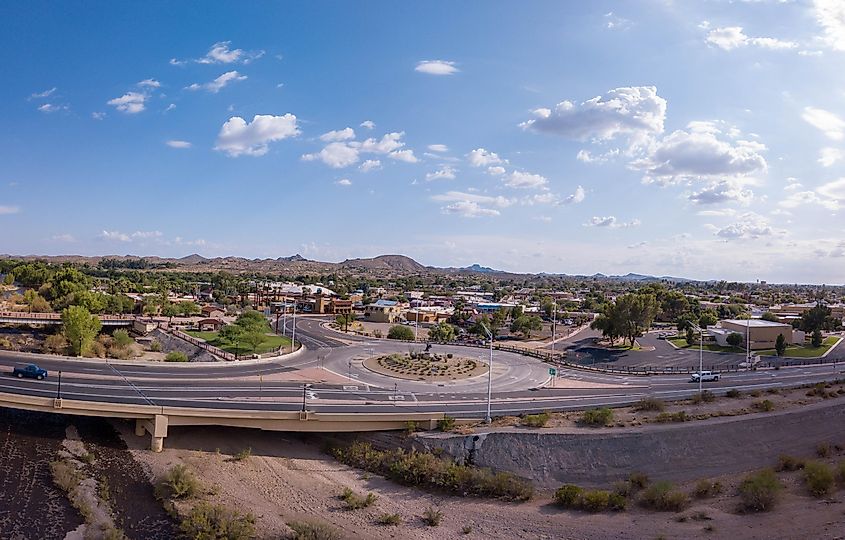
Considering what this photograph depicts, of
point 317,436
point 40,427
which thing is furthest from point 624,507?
point 40,427

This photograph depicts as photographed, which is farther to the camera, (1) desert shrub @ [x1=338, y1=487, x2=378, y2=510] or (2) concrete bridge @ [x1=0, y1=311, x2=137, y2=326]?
(2) concrete bridge @ [x1=0, y1=311, x2=137, y2=326]

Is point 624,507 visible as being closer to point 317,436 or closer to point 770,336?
point 317,436

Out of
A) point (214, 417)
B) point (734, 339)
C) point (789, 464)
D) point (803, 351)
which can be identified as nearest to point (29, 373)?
point (214, 417)

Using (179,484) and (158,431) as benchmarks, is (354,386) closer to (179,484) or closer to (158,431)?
(158,431)

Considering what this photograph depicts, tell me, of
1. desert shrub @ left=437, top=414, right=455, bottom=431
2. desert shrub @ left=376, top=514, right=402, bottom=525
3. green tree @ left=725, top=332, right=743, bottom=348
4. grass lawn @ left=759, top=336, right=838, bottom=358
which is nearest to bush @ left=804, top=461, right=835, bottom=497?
desert shrub @ left=437, top=414, right=455, bottom=431

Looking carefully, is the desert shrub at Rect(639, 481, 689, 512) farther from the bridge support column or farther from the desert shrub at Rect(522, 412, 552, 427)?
the bridge support column

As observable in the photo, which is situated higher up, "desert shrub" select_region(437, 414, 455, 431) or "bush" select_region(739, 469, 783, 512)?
"desert shrub" select_region(437, 414, 455, 431)

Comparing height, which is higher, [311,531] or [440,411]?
[440,411]

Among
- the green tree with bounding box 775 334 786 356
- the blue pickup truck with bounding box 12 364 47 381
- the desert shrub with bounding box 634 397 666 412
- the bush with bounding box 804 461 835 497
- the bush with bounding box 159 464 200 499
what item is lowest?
the bush with bounding box 159 464 200 499
